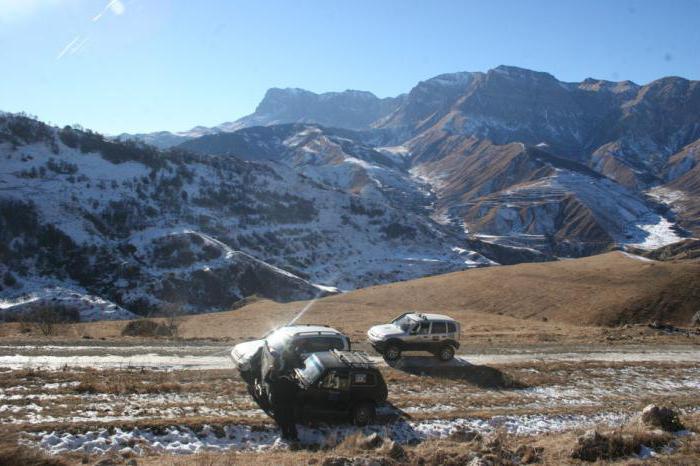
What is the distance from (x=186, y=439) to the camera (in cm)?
1234

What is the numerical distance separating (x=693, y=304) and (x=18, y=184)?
109 meters

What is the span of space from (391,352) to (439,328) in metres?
2.43

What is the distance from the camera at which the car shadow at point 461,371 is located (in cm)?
1922

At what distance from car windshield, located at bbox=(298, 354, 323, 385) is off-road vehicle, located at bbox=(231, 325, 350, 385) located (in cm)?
59

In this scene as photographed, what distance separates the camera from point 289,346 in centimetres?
1578

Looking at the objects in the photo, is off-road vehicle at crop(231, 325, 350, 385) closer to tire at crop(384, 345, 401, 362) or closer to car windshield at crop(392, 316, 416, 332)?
tire at crop(384, 345, 401, 362)

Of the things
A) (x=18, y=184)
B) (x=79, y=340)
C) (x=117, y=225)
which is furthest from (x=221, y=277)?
(x=79, y=340)

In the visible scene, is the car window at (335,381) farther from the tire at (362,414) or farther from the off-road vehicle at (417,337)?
the off-road vehicle at (417,337)

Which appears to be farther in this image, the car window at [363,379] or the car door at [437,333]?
the car door at [437,333]

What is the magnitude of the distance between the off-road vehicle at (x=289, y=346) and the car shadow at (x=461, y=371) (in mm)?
4936

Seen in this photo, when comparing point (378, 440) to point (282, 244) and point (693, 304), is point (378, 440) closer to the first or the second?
point (693, 304)

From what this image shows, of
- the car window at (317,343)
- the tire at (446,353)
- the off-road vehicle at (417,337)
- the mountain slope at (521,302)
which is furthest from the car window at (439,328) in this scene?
the mountain slope at (521,302)

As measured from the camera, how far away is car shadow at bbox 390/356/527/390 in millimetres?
19219

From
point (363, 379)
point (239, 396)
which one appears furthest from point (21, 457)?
point (363, 379)
